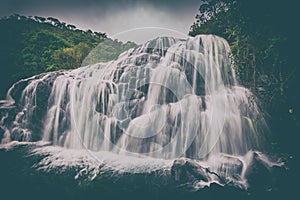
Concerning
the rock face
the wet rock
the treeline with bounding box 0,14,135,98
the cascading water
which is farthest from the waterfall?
the treeline with bounding box 0,14,135,98

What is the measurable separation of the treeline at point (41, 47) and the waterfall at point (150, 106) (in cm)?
342

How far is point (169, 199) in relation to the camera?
10648mm

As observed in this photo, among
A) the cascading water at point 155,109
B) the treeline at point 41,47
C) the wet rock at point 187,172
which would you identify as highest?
the treeline at point 41,47

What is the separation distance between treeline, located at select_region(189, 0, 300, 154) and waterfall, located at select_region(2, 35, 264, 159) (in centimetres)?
60

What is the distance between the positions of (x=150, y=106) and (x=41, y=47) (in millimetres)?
13767

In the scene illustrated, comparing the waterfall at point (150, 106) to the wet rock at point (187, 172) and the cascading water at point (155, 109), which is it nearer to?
the cascading water at point (155, 109)

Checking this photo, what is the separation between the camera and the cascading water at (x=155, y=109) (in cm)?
1212

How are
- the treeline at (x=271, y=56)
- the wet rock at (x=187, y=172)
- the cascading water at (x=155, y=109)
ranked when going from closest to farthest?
the wet rock at (x=187, y=172), the cascading water at (x=155, y=109), the treeline at (x=271, y=56)

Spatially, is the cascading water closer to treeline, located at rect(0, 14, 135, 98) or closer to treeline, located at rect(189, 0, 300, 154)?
treeline, located at rect(189, 0, 300, 154)

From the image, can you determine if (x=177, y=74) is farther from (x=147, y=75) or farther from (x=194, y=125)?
(x=194, y=125)

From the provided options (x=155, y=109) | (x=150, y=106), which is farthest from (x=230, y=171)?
(x=150, y=106)

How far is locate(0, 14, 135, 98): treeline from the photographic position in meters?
20.7

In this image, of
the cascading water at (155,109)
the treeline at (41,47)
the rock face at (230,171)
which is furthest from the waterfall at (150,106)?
the treeline at (41,47)

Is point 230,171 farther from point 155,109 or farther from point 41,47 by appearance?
point 41,47
